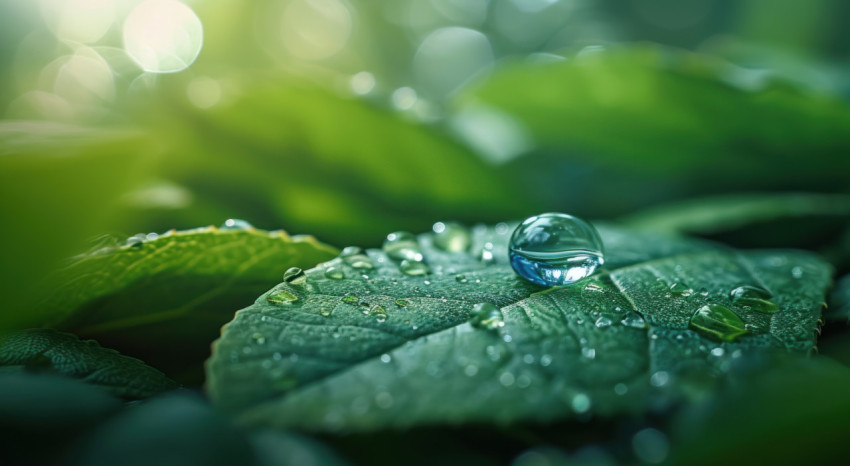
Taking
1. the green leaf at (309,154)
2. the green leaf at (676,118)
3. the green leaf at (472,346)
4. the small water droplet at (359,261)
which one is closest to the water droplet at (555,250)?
the green leaf at (472,346)

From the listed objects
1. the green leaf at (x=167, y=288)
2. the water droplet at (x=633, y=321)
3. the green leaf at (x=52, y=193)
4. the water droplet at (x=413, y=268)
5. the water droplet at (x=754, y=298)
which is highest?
the green leaf at (x=52, y=193)

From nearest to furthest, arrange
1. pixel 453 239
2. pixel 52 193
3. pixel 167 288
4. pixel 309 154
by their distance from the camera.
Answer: pixel 52 193 → pixel 167 288 → pixel 453 239 → pixel 309 154

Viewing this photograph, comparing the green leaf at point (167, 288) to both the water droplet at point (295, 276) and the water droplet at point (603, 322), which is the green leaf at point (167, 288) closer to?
the water droplet at point (295, 276)

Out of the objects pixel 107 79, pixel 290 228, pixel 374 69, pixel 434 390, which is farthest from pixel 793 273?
pixel 107 79

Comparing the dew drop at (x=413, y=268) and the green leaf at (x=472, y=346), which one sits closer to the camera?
the green leaf at (x=472, y=346)

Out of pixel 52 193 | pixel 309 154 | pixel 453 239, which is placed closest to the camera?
pixel 52 193

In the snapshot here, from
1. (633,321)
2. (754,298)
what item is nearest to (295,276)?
(633,321)

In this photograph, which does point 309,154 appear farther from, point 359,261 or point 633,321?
point 633,321
